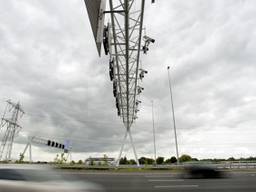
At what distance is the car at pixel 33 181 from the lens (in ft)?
14.8

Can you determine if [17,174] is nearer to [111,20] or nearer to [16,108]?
[111,20]

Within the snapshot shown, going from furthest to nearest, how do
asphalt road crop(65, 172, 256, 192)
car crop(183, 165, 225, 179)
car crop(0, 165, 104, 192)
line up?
1. car crop(183, 165, 225, 179)
2. asphalt road crop(65, 172, 256, 192)
3. car crop(0, 165, 104, 192)

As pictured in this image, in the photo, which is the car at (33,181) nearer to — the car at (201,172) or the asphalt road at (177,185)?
the asphalt road at (177,185)

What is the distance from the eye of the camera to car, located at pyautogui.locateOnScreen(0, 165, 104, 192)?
14.8 ft

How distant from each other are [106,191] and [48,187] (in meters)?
6.12

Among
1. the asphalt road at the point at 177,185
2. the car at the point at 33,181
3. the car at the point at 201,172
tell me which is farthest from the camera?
the car at the point at 201,172

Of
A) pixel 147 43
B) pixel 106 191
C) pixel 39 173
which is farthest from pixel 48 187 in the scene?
pixel 147 43

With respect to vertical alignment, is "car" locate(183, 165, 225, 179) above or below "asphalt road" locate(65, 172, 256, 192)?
above

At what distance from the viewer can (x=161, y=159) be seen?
96875 mm

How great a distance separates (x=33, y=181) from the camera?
4723 millimetres

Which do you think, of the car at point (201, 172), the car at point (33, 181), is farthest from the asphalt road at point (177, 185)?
the car at point (33, 181)

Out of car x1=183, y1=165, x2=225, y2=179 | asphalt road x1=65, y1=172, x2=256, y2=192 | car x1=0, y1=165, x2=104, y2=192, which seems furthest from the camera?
car x1=183, y1=165, x2=225, y2=179

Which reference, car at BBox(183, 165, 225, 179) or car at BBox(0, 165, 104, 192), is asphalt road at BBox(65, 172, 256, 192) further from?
car at BBox(0, 165, 104, 192)

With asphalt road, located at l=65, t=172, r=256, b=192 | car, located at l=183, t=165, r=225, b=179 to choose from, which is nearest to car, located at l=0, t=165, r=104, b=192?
asphalt road, located at l=65, t=172, r=256, b=192
